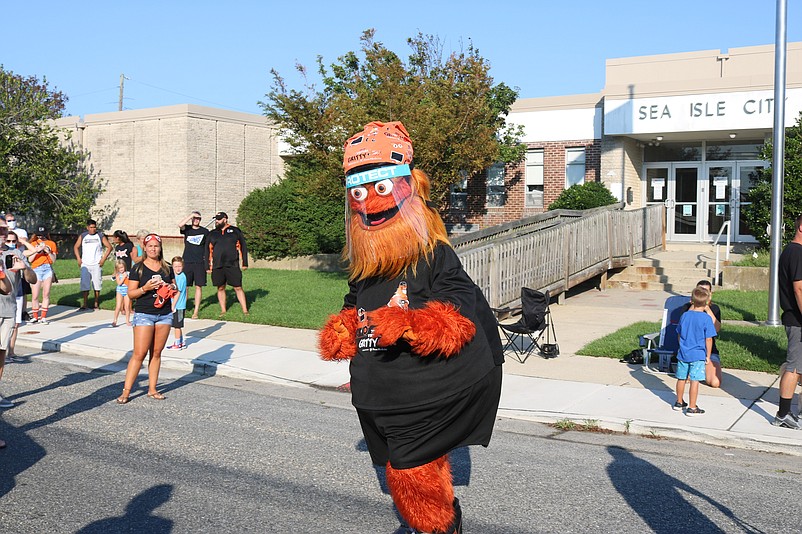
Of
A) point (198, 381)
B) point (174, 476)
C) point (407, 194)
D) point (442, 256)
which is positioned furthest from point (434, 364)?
point (198, 381)

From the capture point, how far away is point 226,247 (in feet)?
48.9

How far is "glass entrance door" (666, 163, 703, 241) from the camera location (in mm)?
22219

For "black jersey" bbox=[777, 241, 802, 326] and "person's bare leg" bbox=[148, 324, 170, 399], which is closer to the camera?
"black jersey" bbox=[777, 241, 802, 326]

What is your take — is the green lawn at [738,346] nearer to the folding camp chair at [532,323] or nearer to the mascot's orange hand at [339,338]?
the folding camp chair at [532,323]

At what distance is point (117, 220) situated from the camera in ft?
97.9

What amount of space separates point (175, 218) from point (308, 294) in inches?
462

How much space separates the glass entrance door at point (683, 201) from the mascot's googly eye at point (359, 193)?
20.0 meters

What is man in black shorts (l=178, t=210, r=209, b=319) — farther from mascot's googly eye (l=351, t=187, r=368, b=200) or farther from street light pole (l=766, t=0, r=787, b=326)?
mascot's googly eye (l=351, t=187, r=368, b=200)

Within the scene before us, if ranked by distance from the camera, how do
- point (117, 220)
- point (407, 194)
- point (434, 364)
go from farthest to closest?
point (117, 220) < point (407, 194) < point (434, 364)

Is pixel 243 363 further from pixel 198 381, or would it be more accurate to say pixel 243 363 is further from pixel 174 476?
pixel 174 476

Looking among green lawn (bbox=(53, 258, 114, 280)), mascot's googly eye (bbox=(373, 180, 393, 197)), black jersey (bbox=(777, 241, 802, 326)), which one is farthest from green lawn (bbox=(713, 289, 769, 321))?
green lawn (bbox=(53, 258, 114, 280))

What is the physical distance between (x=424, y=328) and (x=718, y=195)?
20350 millimetres

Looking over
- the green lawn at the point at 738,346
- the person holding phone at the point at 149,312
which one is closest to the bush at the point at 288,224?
the green lawn at the point at 738,346

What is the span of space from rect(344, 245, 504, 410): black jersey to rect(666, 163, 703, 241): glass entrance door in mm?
19845
